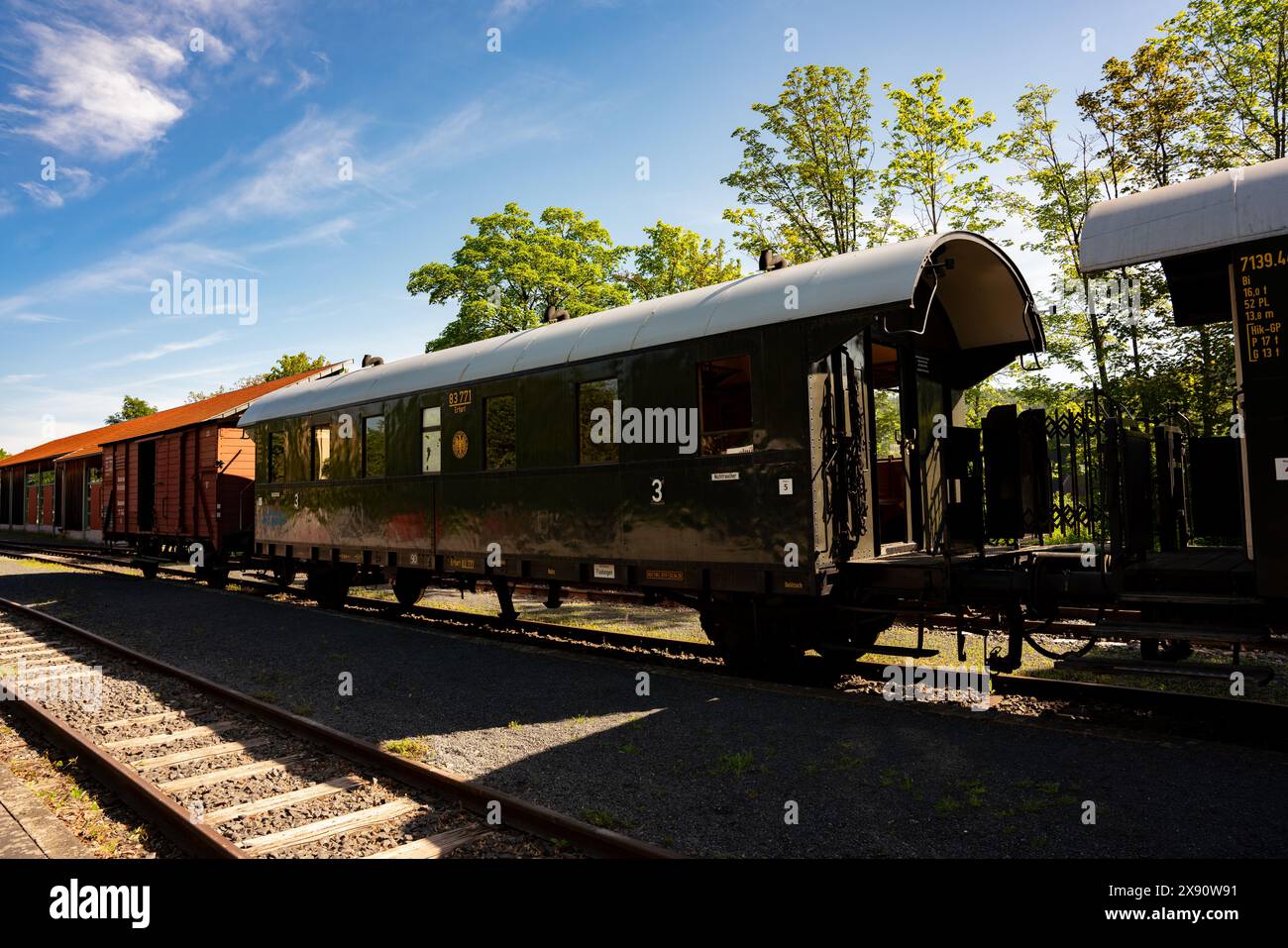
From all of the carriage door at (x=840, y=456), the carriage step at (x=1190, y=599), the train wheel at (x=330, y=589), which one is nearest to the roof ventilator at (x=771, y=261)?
the carriage door at (x=840, y=456)

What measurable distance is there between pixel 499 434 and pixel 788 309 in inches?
174

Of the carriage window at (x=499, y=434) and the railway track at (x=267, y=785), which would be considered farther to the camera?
the carriage window at (x=499, y=434)

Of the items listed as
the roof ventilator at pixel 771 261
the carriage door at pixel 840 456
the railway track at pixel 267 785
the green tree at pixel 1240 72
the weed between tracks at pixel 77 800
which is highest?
the green tree at pixel 1240 72

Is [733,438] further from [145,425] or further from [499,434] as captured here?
[145,425]

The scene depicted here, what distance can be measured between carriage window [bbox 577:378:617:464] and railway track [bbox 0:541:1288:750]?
95.3 inches

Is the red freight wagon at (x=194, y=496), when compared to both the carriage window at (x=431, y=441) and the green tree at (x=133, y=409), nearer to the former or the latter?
the carriage window at (x=431, y=441)

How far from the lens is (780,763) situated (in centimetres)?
540

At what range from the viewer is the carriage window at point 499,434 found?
987 cm

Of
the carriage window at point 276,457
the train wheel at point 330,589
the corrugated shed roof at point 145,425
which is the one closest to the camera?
the train wheel at point 330,589

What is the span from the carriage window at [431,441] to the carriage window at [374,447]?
1130mm

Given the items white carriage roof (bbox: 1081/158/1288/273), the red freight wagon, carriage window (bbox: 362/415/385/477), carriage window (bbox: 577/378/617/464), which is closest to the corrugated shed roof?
the red freight wagon

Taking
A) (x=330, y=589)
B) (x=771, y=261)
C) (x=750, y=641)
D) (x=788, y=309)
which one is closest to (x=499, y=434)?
(x=771, y=261)
